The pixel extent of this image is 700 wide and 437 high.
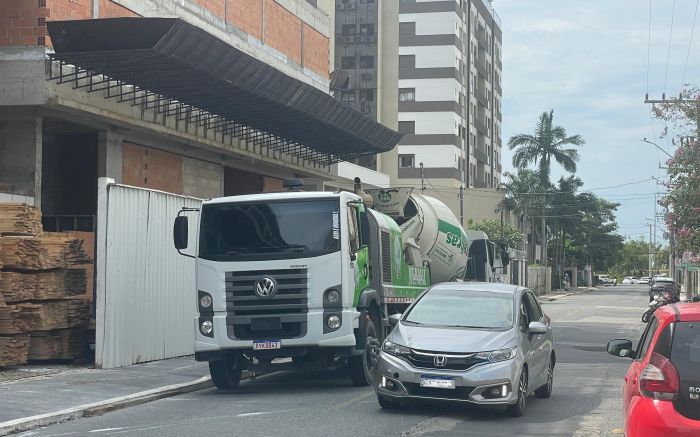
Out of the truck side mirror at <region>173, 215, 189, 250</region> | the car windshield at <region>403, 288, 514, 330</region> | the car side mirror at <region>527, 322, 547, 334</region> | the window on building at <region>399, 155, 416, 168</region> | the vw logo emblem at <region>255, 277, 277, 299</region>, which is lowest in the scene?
the car side mirror at <region>527, 322, 547, 334</region>

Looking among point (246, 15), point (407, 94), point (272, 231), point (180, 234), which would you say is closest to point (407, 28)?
point (407, 94)

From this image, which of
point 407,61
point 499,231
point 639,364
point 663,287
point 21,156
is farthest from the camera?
point 407,61

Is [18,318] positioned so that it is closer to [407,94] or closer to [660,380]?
[660,380]

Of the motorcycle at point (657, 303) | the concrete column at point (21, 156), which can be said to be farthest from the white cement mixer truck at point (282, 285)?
the concrete column at point (21, 156)

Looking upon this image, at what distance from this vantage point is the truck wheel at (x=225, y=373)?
15203 millimetres

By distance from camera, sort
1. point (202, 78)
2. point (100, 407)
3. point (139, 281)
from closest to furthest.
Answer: point (100, 407) → point (139, 281) → point (202, 78)

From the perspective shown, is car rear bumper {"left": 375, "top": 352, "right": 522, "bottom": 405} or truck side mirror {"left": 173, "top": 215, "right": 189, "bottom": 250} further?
truck side mirror {"left": 173, "top": 215, "right": 189, "bottom": 250}

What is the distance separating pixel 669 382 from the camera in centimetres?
749

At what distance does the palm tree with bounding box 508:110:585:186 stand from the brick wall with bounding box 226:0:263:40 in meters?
60.5

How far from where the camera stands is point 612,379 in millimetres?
17469

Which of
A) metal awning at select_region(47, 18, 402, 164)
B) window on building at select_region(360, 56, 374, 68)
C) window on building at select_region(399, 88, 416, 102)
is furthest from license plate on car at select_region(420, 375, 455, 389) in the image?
window on building at select_region(360, 56, 374, 68)

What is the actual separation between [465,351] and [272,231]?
430 centimetres

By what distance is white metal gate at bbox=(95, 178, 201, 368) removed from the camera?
17609 mm

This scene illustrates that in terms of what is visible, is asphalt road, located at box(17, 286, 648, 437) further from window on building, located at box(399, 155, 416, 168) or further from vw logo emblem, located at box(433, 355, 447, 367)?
window on building, located at box(399, 155, 416, 168)
